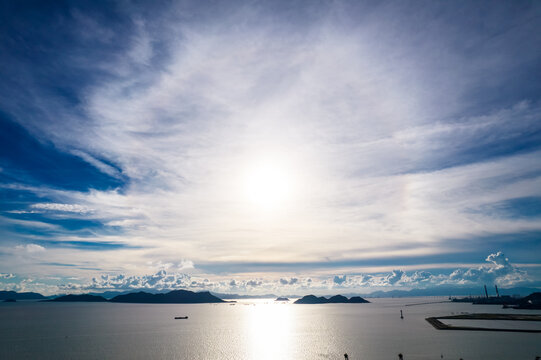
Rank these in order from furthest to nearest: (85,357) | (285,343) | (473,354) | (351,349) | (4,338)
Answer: (4,338), (285,343), (351,349), (85,357), (473,354)

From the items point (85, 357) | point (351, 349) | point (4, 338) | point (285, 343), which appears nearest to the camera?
point (85, 357)

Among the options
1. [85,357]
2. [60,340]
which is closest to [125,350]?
[85,357]

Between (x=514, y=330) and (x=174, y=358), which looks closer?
(x=174, y=358)

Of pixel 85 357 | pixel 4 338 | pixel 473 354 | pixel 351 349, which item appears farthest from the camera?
pixel 4 338

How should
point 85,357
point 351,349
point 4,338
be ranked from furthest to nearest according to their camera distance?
point 4,338 → point 351,349 → point 85,357

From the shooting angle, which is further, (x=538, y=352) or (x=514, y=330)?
(x=514, y=330)

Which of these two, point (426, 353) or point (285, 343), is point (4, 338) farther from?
point (426, 353)

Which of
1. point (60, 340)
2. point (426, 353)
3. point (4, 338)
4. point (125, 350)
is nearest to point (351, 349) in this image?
point (426, 353)

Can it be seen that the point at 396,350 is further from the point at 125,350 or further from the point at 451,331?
the point at 125,350

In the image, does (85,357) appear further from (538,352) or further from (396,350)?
(538,352)
